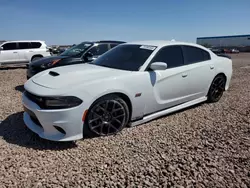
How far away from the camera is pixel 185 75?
419 cm

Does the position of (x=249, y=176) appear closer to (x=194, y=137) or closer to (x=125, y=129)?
(x=194, y=137)

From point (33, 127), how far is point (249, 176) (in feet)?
9.60

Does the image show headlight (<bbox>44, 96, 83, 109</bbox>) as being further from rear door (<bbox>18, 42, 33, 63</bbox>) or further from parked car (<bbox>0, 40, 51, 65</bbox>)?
rear door (<bbox>18, 42, 33, 63</bbox>)

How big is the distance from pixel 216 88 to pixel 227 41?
73.2 metres

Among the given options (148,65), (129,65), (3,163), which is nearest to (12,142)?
(3,163)

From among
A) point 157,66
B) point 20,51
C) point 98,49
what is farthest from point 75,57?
point 20,51

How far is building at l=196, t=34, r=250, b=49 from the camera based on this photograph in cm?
6550

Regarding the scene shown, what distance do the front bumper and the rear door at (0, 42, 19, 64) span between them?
11221 mm

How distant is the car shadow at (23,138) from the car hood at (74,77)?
2.75 ft

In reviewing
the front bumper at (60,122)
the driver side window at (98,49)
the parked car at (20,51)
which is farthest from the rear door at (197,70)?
the parked car at (20,51)

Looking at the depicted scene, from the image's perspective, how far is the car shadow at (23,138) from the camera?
3062mm

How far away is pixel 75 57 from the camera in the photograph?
692 centimetres

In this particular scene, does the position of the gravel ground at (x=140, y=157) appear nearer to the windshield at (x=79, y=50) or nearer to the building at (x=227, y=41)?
the windshield at (x=79, y=50)

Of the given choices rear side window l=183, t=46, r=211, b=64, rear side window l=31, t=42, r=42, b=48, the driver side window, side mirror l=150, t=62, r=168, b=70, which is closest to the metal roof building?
rear side window l=31, t=42, r=42, b=48
